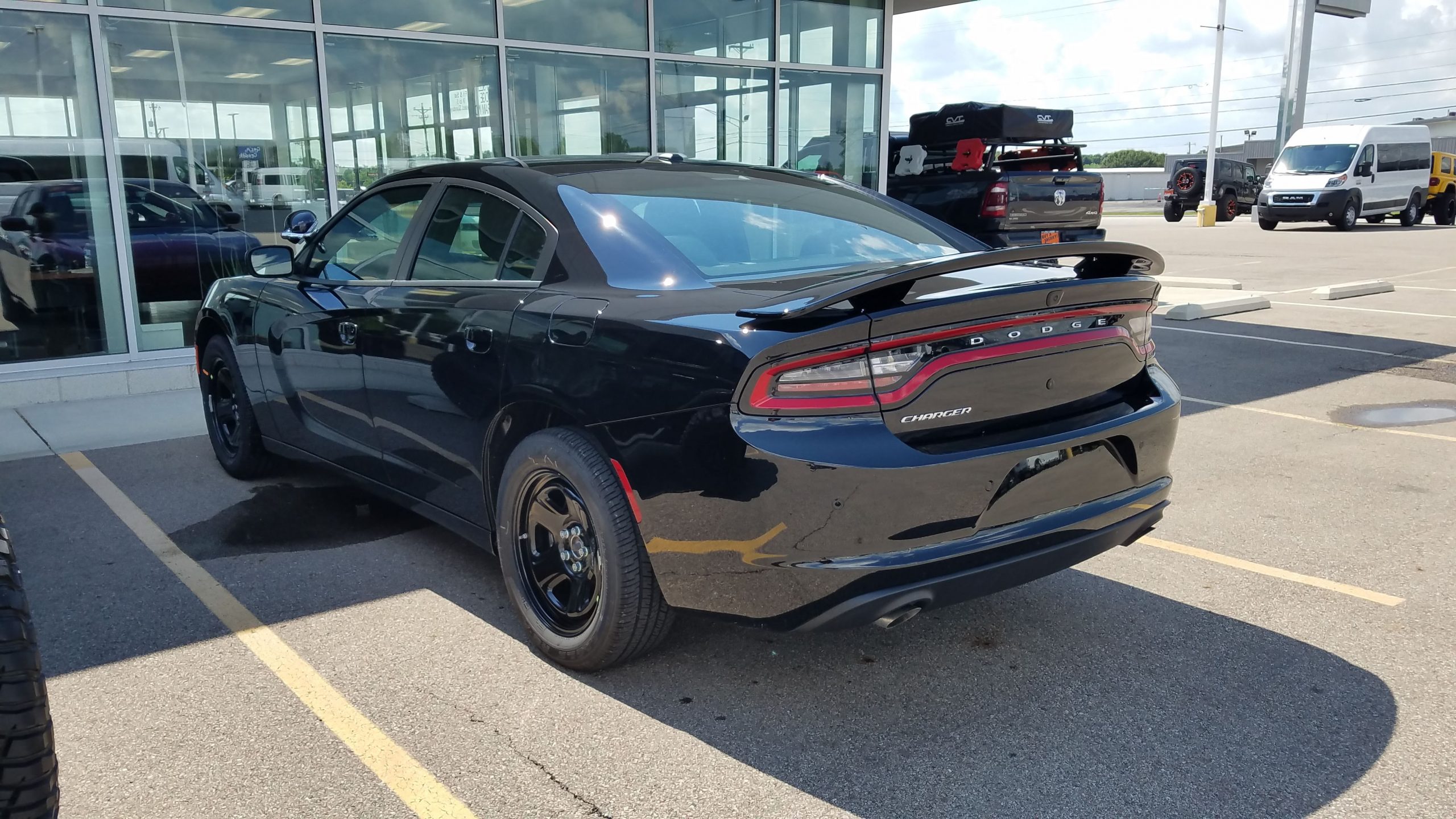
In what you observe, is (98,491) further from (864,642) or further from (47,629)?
(864,642)

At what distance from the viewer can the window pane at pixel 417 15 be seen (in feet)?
29.3

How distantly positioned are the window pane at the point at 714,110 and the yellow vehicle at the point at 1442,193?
92.4ft

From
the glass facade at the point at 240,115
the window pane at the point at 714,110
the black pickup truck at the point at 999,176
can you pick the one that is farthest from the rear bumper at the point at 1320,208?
the glass facade at the point at 240,115

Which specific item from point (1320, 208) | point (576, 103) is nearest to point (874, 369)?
point (576, 103)

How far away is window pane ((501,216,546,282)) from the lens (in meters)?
3.47

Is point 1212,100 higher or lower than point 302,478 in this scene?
higher

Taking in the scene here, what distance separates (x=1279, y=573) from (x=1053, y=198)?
29.8 feet

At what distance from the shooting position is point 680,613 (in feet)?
10.1

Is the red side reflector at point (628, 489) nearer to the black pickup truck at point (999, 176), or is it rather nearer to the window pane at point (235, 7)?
the window pane at point (235, 7)

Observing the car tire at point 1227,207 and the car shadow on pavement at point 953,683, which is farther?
the car tire at point 1227,207

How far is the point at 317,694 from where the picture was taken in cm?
321

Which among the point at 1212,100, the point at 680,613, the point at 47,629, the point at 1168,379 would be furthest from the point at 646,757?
the point at 1212,100

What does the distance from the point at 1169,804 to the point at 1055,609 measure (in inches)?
48.7

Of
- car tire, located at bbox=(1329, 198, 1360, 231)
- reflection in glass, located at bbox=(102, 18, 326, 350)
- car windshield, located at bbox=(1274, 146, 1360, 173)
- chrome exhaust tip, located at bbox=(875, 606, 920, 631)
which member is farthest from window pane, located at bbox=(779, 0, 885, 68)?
car windshield, located at bbox=(1274, 146, 1360, 173)
